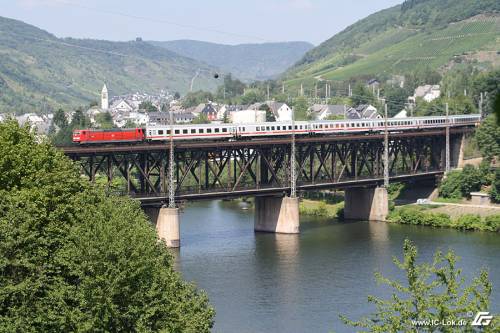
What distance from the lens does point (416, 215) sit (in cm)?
8888

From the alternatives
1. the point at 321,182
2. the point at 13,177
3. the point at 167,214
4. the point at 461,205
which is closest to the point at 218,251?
the point at 167,214

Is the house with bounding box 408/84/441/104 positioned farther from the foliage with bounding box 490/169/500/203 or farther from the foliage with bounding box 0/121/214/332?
the foliage with bounding box 0/121/214/332

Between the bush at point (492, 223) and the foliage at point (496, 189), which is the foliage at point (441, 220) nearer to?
the bush at point (492, 223)

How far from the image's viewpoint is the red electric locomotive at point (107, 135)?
7575 centimetres

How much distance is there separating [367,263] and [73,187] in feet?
98.2

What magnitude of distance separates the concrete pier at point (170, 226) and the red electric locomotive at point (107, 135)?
6137 mm

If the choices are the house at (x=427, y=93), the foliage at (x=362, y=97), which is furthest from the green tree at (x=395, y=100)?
the foliage at (x=362, y=97)

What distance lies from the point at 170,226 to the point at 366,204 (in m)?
24.2

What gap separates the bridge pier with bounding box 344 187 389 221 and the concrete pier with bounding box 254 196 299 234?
1093cm

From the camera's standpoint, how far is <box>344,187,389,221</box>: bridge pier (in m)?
91.6

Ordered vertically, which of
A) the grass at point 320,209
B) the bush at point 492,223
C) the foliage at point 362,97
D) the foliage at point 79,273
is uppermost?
the foliage at point 362,97

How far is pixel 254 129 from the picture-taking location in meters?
88.1

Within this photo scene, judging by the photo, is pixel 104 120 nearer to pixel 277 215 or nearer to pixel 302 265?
pixel 277 215

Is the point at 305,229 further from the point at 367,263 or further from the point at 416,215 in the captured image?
the point at 367,263
